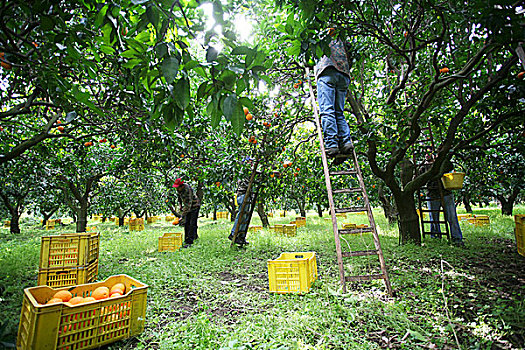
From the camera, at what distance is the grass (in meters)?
2.40

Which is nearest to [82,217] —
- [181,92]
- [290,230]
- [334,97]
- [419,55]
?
[290,230]

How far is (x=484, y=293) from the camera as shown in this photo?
128 inches

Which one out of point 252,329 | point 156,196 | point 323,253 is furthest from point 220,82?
point 156,196

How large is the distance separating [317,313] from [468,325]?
1.42m

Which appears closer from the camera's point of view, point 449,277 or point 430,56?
point 449,277

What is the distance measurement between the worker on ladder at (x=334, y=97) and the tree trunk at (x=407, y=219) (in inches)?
135

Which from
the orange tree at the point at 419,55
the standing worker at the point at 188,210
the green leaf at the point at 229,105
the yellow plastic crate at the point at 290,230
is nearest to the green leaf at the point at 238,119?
the green leaf at the point at 229,105

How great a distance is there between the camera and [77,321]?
2322 millimetres

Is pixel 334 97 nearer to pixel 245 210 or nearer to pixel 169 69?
pixel 169 69

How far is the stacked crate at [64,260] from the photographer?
3920mm

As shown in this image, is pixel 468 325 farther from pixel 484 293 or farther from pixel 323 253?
pixel 323 253

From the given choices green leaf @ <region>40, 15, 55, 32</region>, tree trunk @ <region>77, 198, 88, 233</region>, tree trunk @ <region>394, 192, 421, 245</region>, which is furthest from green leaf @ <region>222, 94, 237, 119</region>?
tree trunk @ <region>77, 198, 88, 233</region>

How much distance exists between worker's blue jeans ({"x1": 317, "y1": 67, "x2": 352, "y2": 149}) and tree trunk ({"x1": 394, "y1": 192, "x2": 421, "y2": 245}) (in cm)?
344

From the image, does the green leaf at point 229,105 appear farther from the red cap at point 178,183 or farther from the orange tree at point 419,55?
the red cap at point 178,183
